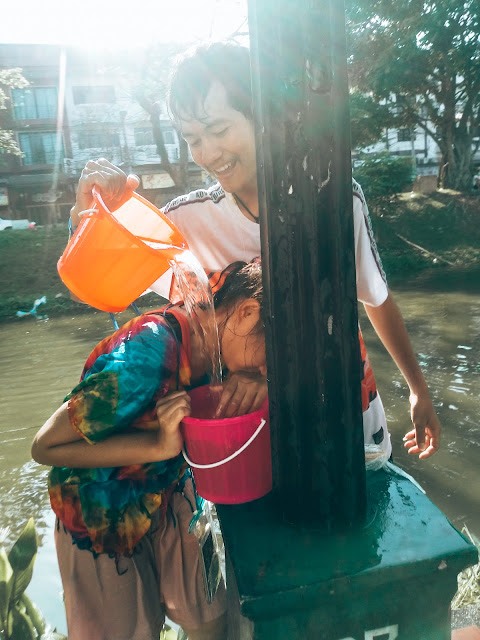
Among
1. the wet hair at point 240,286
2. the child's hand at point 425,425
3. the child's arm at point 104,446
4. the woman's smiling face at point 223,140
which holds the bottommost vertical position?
the child's hand at point 425,425

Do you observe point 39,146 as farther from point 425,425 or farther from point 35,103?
point 425,425

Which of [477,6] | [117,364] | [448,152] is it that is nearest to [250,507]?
[117,364]

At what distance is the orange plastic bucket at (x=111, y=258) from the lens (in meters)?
1.46

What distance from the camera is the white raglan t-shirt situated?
5.67 ft

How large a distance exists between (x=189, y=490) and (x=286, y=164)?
41.2 inches

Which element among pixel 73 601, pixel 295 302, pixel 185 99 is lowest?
pixel 73 601

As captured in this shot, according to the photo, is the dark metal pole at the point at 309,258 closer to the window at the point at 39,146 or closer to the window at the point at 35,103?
the window at the point at 39,146

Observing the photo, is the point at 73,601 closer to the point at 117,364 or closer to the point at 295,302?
the point at 117,364

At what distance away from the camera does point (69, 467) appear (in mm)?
1398

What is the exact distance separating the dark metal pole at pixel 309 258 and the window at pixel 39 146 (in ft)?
87.1

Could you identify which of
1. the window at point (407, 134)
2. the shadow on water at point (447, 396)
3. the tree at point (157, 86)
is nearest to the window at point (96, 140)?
the tree at point (157, 86)

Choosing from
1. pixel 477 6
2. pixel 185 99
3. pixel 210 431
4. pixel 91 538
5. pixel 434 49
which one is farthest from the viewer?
pixel 434 49

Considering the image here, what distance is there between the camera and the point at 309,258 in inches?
38.5

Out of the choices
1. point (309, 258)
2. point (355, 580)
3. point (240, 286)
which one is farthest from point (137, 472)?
point (309, 258)
